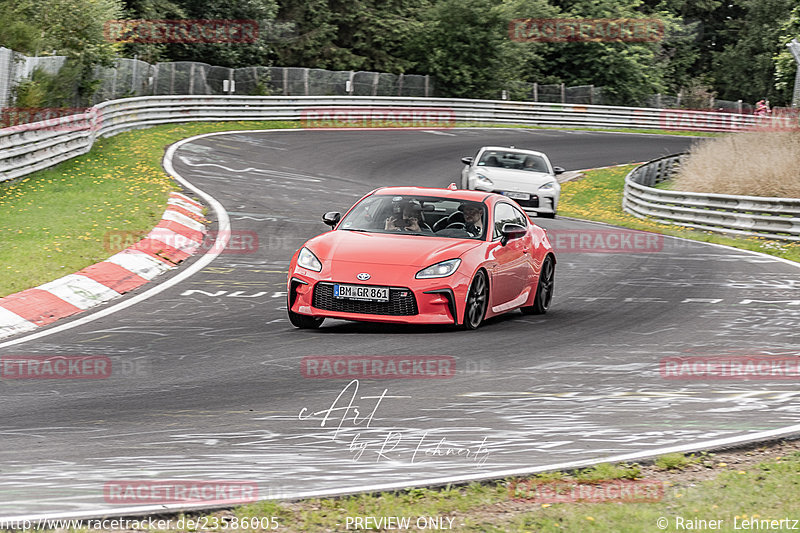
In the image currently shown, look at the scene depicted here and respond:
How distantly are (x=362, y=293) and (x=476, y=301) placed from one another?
4.09 ft

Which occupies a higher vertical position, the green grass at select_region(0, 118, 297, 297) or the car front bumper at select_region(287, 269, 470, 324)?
the car front bumper at select_region(287, 269, 470, 324)

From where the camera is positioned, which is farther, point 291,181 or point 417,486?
point 291,181

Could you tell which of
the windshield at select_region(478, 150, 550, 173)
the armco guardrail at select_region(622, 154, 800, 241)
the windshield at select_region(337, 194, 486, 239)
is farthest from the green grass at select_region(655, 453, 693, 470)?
the windshield at select_region(478, 150, 550, 173)

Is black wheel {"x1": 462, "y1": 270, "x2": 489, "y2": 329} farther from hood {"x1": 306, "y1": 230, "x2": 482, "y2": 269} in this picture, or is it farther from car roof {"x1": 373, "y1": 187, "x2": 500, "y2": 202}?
car roof {"x1": 373, "y1": 187, "x2": 500, "y2": 202}

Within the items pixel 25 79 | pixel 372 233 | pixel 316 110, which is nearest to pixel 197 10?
pixel 316 110

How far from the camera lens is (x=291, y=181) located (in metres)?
26.5

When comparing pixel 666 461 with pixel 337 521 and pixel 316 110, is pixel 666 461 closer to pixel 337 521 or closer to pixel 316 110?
pixel 337 521

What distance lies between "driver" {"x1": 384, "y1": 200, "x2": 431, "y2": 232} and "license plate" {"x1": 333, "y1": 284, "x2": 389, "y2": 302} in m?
1.36

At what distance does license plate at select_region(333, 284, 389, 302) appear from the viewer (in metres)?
10.3

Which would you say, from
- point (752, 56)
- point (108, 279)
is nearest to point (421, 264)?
point (108, 279)

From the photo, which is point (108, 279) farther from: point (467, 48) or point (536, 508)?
point (467, 48)

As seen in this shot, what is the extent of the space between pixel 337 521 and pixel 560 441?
2.00m

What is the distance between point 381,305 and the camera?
10344mm

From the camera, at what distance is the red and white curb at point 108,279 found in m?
10.7
